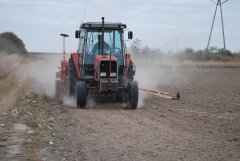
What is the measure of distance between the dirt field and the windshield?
64.6 inches

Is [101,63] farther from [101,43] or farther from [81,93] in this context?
[81,93]

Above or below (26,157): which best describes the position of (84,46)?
above

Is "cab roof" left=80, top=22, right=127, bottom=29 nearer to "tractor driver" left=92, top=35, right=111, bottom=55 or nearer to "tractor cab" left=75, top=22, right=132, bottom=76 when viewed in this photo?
"tractor cab" left=75, top=22, right=132, bottom=76

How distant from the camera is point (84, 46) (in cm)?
1762

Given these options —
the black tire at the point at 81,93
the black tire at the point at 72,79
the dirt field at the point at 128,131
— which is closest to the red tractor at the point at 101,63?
the black tire at the point at 72,79

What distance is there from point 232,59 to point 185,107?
46019mm

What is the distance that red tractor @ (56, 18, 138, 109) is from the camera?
1692cm

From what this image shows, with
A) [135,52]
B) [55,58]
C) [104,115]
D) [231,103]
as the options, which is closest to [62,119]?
[104,115]

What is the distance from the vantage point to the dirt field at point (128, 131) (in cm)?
975

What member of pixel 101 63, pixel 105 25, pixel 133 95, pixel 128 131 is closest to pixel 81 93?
pixel 101 63

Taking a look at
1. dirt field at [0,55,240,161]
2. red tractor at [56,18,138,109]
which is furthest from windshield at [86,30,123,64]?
dirt field at [0,55,240,161]

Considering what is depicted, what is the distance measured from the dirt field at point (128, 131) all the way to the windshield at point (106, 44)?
5.38 feet

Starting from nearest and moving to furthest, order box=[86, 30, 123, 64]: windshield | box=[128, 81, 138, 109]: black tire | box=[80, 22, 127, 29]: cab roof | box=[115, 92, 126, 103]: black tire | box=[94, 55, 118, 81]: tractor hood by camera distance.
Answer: box=[128, 81, 138, 109]: black tire < box=[94, 55, 118, 81]: tractor hood < box=[80, 22, 127, 29]: cab roof < box=[86, 30, 123, 64]: windshield < box=[115, 92, 126, 103]: black tire

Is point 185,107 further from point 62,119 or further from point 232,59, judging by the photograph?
point 232,59
